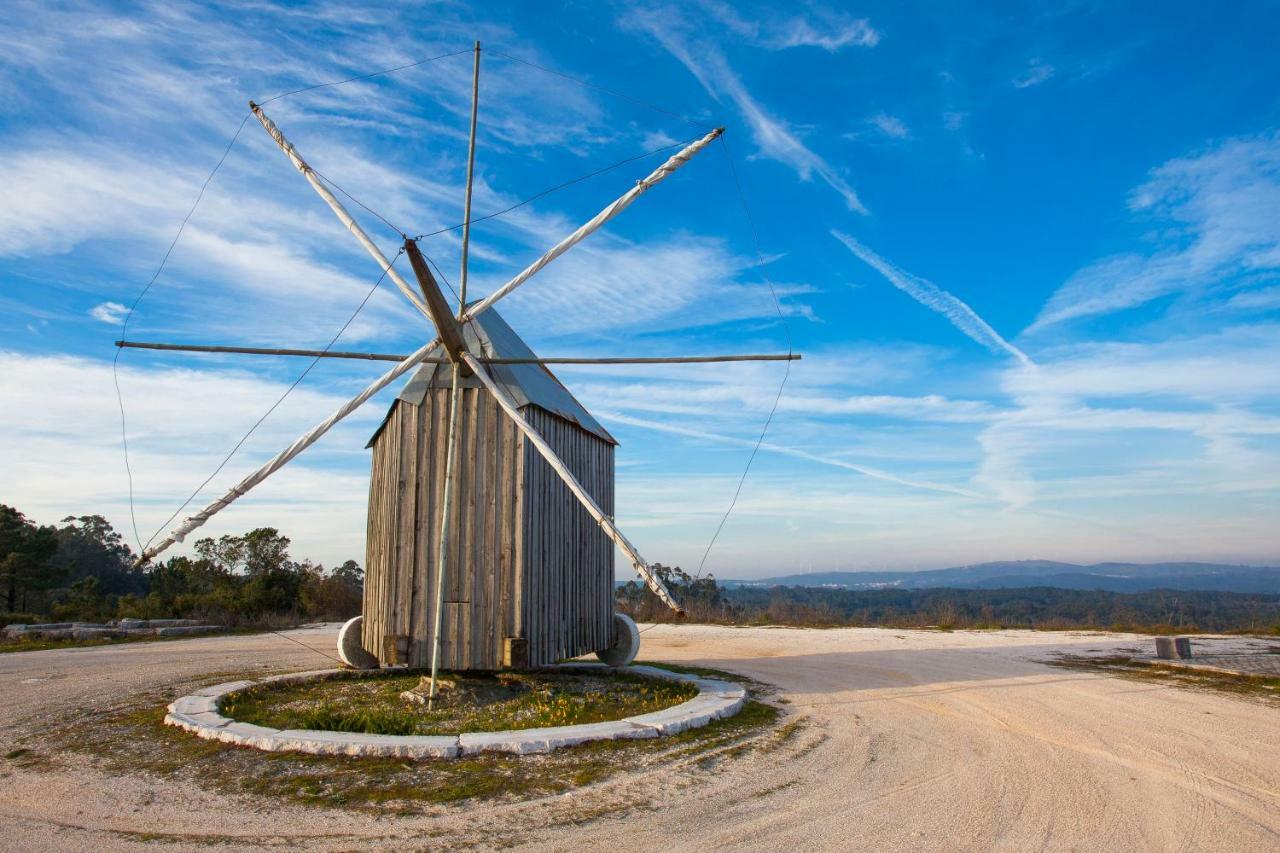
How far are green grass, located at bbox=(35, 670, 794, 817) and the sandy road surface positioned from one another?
24cm

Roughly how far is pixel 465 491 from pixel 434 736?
12.3ft

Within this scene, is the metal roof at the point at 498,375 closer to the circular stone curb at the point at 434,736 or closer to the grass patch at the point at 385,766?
the circular stone curb at the point at 434,736

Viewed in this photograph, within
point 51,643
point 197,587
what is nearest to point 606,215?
point 51,643

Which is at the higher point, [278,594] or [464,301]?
[464,301]

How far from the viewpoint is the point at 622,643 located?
14.5 m

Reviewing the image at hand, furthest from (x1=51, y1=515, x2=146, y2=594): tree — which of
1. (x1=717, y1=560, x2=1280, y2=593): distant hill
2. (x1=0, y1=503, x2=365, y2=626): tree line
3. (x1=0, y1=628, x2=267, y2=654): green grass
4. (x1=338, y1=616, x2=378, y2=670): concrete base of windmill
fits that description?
(x1=717, y1=560, x2=1280, y2=593): distant hill

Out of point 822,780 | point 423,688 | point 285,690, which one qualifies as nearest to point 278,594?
point 285,690

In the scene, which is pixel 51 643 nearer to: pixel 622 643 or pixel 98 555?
pixel 622 643

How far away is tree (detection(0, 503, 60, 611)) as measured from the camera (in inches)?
1206

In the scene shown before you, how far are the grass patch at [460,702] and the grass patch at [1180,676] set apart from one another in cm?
794

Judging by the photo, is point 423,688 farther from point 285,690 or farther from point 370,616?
point 285,690

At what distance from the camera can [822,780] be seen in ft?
23.3

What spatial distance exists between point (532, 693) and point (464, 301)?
18.4ft

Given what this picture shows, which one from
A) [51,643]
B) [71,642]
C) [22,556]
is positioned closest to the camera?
[51,643]
